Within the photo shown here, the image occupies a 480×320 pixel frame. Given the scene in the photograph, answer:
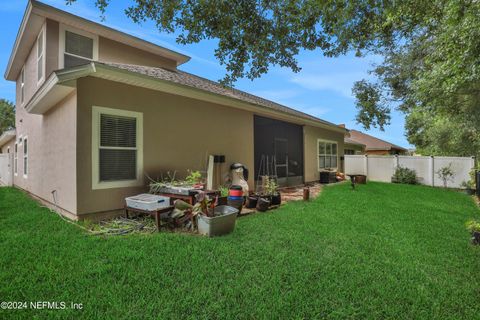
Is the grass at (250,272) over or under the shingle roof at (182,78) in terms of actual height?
under

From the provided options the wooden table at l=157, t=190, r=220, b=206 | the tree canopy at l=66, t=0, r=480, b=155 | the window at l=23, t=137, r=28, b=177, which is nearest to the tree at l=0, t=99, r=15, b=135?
the window at l=23, t=137, r=28, b=177

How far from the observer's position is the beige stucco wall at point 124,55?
8.26 m

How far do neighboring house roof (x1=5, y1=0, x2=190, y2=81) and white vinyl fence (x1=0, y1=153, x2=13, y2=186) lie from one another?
13.9 feet

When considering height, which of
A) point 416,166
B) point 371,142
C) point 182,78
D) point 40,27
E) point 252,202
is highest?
point 40,27

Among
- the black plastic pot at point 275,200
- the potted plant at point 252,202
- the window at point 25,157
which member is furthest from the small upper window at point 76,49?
the black plastic pot at point 275,200

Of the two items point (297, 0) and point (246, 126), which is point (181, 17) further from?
point (246, 126)

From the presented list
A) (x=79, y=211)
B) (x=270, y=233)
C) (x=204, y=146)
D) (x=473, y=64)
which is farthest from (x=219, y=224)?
(x=473, y=64)

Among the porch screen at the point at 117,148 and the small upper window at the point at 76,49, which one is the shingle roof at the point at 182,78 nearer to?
the porch screen at the point at 117,148

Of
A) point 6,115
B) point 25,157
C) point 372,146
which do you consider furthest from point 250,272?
point 6,115

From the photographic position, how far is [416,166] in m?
13.2

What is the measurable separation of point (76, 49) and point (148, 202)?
6252 mm

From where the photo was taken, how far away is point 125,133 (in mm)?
5375

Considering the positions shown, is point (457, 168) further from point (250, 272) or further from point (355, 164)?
point (250, 272)

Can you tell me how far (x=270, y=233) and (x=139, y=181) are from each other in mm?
3288
